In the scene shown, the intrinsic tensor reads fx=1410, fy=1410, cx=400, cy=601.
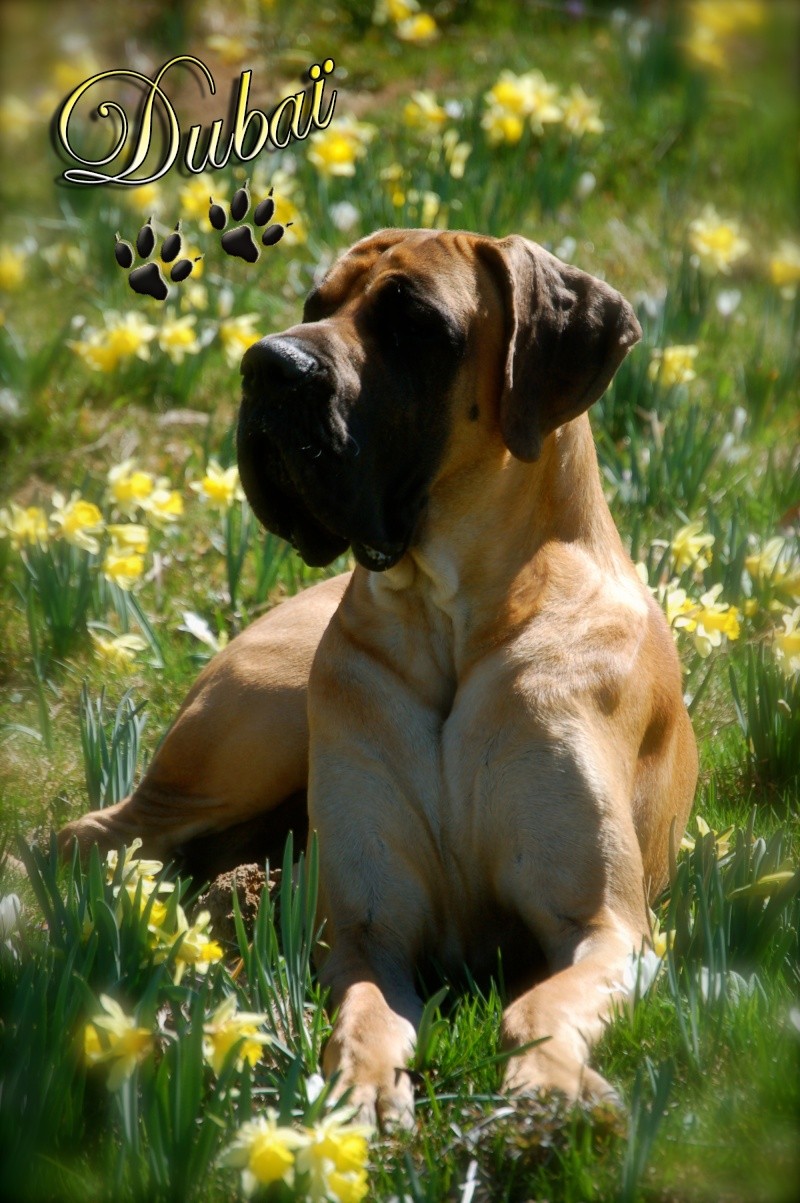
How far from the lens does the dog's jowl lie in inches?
108

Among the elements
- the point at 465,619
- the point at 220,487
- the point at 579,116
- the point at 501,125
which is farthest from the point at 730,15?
the point at 579,116

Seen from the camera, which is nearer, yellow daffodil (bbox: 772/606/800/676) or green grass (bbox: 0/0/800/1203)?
green grass (bbox: 0/0/800/1203)

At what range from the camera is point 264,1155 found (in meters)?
1.90

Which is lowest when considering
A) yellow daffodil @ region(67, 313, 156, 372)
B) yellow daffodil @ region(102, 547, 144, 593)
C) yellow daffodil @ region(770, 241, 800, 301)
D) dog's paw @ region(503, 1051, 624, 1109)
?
dog's paw @ region(503, 1051, 624, 1109)

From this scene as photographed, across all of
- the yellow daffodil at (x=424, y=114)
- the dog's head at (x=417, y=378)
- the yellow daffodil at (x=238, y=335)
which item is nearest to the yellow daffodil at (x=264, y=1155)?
the dog's head at (x=417, y=378)

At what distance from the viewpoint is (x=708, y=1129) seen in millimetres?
2111

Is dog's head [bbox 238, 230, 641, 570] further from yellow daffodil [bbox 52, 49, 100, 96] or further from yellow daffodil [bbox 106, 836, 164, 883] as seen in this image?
yellow daffodil [bbox 52, 49, 100, 96]

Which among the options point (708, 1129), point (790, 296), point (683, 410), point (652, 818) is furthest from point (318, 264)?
point (708, 1129)

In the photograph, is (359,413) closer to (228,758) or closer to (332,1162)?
(228,758)

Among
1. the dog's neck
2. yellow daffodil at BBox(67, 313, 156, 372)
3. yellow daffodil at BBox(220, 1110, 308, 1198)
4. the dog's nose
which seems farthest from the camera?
yellow daffodil at BBox(67, 313, 156, 372)

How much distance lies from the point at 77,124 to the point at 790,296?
312 cm

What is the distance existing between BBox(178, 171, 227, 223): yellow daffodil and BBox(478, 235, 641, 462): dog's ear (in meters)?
2.21

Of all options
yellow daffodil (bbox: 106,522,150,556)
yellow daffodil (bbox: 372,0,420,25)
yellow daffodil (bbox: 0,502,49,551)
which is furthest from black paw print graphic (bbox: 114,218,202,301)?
yellow daffodil (bbox: 372,0,420,25)

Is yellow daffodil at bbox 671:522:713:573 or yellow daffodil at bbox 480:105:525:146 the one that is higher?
yellow daffodil at bbox 480:105:525:146
